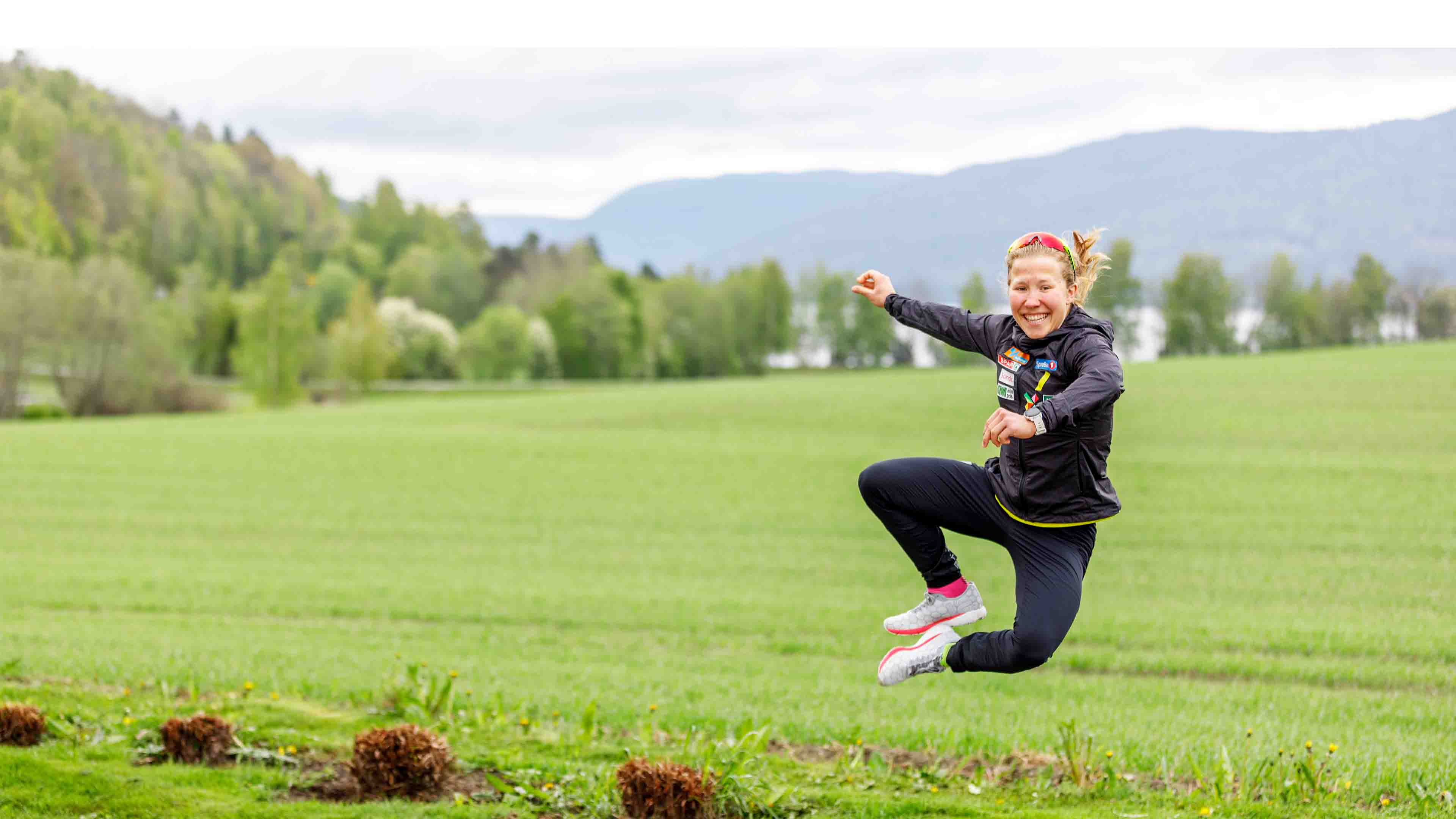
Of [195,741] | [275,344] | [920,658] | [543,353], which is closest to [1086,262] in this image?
[920,658]

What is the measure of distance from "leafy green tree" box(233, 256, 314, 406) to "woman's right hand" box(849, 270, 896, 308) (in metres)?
80.6

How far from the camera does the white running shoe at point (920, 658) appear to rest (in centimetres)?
565

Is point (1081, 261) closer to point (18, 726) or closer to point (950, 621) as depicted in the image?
point (950, 621)

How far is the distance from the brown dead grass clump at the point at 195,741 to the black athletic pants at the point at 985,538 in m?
5.21

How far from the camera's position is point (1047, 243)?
529 cm

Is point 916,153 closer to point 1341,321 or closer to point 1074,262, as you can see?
point 1074,262

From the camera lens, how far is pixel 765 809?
7.28 meters

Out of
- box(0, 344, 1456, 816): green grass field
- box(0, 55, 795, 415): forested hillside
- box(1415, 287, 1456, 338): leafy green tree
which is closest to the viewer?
box(0, 344, 1456, 816): green grass field

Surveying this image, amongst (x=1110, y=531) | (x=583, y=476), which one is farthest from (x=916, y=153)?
(x=583, y=476)

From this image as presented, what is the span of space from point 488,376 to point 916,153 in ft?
290

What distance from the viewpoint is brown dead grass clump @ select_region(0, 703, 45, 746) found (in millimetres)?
8273

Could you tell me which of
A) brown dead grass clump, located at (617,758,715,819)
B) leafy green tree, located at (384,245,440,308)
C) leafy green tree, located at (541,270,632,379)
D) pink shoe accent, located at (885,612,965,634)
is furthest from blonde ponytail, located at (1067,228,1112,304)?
leafy green tree, located at (384,245,440,308)

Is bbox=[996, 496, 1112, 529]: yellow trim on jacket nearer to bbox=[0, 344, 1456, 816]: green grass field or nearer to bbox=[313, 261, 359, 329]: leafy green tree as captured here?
bbox=[0, 344, 1456, 816]: green grass field

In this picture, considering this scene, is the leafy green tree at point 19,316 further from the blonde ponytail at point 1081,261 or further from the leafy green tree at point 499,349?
the blonde ponytail at point 1081,261
